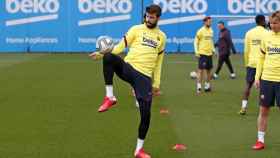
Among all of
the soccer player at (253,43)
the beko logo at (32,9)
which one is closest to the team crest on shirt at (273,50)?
the soccer player at (253,43)

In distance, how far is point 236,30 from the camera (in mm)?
38594

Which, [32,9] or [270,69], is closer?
[270,69]

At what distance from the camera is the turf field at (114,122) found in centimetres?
1062

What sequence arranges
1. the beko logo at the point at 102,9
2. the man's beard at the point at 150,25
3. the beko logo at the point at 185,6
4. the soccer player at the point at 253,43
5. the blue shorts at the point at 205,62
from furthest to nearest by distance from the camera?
1. the beko logo at the point at 185,6
2. the beko logo at the point at 102,9
3. the blue shorts at the point at 205,62
4. the soccer player at the point at 253,43
5. the man's beard at the point at 150,25

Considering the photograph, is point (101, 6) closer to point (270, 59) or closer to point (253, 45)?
point (253, 45)

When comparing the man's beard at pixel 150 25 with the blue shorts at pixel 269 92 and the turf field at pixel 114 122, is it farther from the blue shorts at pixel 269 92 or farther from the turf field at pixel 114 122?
the blue shorts at pixel 269 92

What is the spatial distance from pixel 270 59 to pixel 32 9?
2978 cm

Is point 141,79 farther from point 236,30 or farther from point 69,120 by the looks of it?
point 236,30

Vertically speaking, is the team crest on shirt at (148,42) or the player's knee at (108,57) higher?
the team crest on shirt at (148,42)

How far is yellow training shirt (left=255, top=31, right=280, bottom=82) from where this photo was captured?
34.4 ft

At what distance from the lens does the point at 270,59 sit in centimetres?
A: 1055

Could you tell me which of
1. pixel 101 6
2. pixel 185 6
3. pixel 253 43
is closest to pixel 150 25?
pixel 253 43

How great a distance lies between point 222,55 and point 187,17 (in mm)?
14807

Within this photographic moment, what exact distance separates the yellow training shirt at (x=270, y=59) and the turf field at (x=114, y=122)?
1183mm
